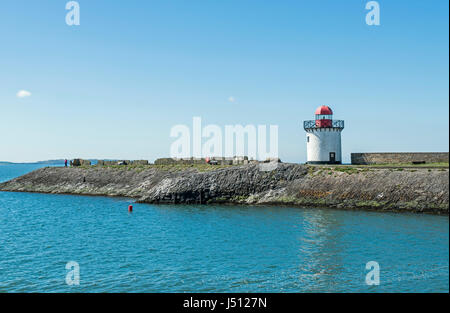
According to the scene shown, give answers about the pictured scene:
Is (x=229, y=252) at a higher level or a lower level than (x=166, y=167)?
lower

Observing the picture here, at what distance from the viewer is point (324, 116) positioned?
57125 mm

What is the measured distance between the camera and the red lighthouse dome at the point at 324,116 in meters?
→ 56.4

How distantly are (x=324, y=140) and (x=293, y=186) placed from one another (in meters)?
12.3

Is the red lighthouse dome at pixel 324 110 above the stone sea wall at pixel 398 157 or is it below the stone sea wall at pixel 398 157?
above

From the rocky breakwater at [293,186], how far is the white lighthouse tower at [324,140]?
6.82 m

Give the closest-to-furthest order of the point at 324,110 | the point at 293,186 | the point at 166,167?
1. the point at 293,186
2. the point at 324,110
3. the point at 166,167

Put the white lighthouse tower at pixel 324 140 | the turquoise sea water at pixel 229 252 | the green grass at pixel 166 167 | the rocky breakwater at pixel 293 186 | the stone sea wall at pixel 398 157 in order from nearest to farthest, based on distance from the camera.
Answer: the turquoise sea water at pixel 229 252 → the rocky breakwater at pixel 293 186 → the stone sea wall at pixel 398 157 → the white lighthouse tower at pixel 324 140 → the green grass at pixel 166 167

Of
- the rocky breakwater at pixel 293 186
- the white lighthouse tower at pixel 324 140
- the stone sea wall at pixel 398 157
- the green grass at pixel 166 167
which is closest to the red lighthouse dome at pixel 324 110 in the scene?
the white lighthouse tower at pixel 324 140

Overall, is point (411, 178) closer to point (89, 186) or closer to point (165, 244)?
point (165, 244)

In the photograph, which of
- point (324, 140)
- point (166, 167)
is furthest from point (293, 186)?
point (166, 167)

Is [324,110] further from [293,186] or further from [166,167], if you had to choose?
[166,167]

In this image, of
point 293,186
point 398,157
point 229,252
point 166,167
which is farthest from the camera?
point 166,167

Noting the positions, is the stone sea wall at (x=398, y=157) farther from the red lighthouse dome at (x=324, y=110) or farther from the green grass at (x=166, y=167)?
the green grass at (x=166, y=167)
